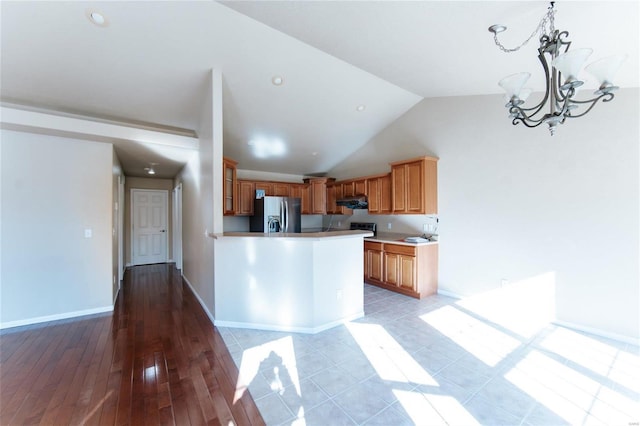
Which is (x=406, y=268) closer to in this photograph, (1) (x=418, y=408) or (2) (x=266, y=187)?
(1) (x=418, y=408)

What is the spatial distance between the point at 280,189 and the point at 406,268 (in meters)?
3.33

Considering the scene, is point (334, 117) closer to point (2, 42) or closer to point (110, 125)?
point (110, 125)

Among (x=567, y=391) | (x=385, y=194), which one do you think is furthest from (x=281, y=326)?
(x=385, y=194)

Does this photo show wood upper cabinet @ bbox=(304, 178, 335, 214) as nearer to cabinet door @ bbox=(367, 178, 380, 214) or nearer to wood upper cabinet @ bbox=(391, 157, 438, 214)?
cabinet door @ bbox=(367, 178, 380, 214)

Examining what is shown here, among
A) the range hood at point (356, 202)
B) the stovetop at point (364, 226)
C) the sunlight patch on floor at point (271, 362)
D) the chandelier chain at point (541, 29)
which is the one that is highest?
the chandelier chain at point (541, 29)

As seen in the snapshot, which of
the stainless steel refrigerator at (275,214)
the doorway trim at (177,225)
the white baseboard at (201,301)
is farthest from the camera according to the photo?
the doorway trim at (177,225)

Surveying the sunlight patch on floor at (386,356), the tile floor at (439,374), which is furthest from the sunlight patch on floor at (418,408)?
the sunlight patch on floor at (386,356)

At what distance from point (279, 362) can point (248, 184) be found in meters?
4.01

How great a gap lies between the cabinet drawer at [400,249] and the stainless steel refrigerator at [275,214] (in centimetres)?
204

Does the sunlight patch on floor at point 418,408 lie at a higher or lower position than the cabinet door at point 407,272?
lower

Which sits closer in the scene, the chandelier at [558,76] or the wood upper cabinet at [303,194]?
the chandelier at [558,76]

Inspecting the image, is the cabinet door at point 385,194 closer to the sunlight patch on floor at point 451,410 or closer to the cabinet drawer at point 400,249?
the cabinet drawer at point 400,249

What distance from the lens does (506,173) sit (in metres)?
3.49

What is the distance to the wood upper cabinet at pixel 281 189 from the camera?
594 centimetres
